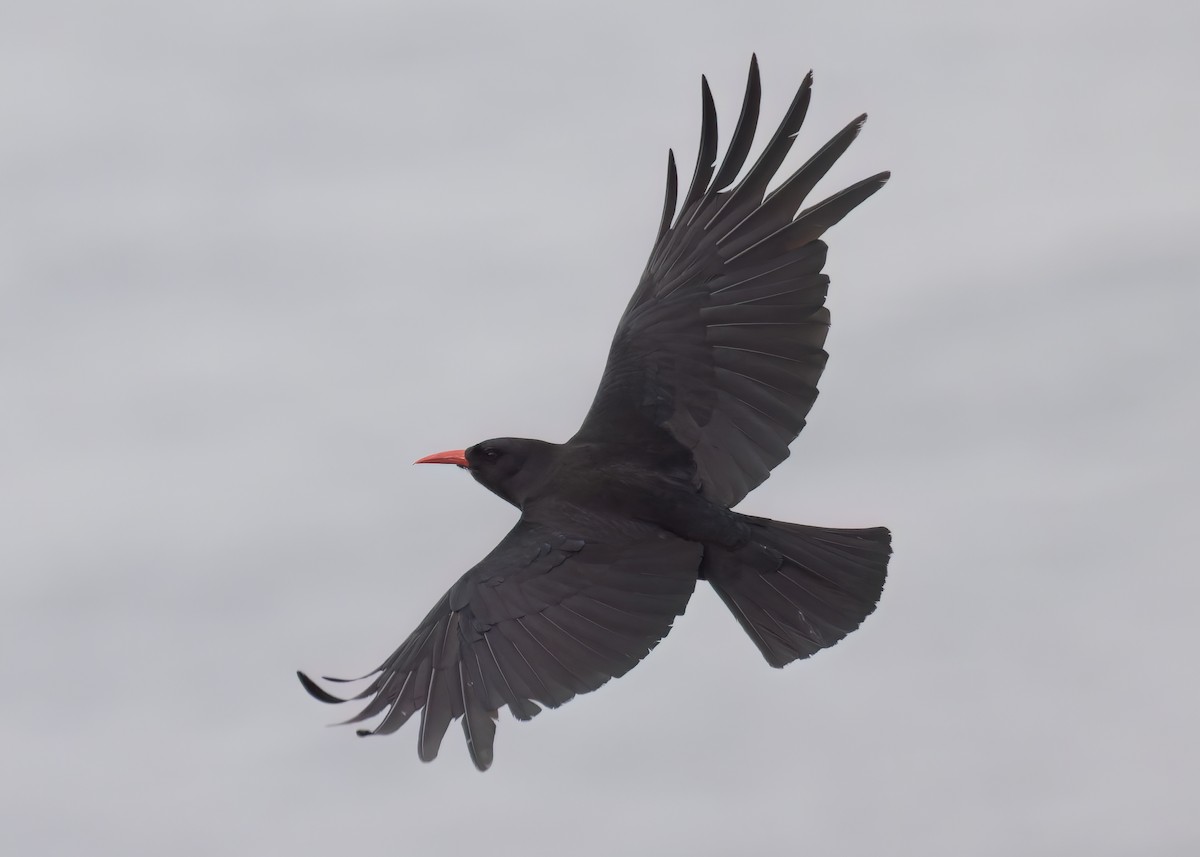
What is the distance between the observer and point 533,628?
10.0 m

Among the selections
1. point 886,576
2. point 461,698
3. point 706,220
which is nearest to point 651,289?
point 706,220

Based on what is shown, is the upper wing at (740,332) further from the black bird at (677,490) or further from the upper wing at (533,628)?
the upper wing at (533,628)

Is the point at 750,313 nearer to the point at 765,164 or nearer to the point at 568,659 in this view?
the point at 765,164

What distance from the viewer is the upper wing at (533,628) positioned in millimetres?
9750

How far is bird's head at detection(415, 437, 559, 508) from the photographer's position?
11104mm

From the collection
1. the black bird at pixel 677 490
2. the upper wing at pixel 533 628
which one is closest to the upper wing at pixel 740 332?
the black bird at pixel 677 490

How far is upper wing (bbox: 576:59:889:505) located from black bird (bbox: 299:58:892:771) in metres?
0.01

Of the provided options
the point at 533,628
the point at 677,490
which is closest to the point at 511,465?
the point at 677,490

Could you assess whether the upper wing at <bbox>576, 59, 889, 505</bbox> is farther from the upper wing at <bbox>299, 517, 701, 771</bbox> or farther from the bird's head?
the upper wing at <bbox>299, 517, 701, 771</bbox>

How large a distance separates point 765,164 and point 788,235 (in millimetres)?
495

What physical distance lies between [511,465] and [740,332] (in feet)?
5.54

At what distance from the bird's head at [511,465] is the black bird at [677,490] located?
1 centimetres

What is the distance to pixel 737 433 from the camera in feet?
36.1

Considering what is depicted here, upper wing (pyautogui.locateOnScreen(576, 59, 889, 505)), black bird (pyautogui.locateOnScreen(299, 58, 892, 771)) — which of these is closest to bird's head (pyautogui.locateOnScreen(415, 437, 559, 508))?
black bird (pyautogui.locateOnScreen(299, 58, 892, 771))
